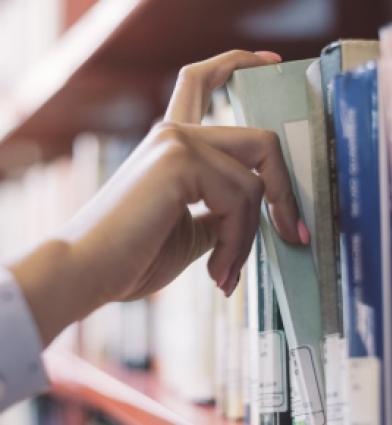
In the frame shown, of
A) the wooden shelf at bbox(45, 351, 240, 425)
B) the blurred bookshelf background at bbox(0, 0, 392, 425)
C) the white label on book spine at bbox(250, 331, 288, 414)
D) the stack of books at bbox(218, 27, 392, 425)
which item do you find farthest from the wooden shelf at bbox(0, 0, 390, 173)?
the wooden shelf at bbox(45, 351, 240, 425)

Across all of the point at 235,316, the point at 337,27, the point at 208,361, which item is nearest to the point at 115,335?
the point at 208,361

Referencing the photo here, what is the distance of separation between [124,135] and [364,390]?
120cm

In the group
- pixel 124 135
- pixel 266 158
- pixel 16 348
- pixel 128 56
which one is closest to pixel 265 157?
pixel 266 158

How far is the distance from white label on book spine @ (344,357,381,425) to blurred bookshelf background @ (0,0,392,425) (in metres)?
0.31

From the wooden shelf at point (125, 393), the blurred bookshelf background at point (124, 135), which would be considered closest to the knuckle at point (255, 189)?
the blurred bookshelf background at point (124, 135)

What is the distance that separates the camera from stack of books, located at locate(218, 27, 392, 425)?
21.1 inches

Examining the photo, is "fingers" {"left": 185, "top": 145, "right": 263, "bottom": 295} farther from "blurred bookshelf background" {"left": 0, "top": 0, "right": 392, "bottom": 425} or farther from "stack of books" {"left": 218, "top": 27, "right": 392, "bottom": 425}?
"blurred bookshelf background" {"left": 0, "top": 0, "right": 392, "bottom": 425}

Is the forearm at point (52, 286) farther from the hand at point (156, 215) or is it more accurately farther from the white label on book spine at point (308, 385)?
the white label on book spine at point (308, 385)

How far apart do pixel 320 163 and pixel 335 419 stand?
18cm

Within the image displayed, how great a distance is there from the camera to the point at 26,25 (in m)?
1.87

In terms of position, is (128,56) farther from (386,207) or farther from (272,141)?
(386,207)

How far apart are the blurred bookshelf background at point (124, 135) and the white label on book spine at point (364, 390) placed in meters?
0.31

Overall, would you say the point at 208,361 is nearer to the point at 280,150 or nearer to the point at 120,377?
the point at 120,377

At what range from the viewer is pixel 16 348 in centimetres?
54
